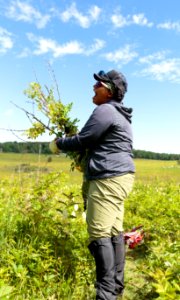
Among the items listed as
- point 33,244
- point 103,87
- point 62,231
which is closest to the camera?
point 103,87

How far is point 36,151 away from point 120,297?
221 centimetres

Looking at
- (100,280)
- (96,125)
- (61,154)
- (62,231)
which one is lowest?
(100,280)

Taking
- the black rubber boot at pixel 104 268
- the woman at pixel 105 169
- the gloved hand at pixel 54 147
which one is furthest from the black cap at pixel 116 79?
the black rubber boot at pixel 104 268

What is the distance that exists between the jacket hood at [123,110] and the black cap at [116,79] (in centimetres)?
11

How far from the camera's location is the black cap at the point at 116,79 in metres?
4.23

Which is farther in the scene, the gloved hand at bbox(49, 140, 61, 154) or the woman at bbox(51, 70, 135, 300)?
the gloved hand at bbox(49, 140, 61, 154)

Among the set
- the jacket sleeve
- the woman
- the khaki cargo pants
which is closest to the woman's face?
the woman

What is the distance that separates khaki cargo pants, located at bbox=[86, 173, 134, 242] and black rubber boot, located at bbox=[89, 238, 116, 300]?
8 cm

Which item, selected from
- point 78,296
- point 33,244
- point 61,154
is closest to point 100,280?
point 78,296

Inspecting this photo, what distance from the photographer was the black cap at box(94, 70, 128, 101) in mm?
4234

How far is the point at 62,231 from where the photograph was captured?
191 inches

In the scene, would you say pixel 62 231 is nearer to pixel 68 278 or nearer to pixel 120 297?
pixel 68 278

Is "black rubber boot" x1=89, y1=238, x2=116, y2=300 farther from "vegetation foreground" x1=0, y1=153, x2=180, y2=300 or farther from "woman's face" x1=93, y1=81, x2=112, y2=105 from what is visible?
"woman's face" x1=93, y1=81, x2=112, y2=105

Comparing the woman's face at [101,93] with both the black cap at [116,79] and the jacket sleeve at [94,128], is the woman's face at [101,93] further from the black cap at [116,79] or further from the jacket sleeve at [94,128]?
A: the jacket sleeve at [94,128]
